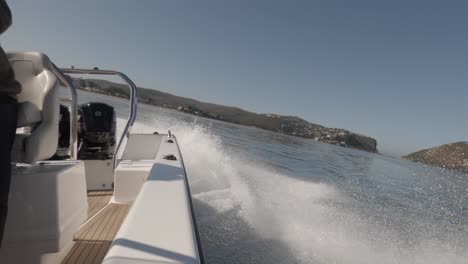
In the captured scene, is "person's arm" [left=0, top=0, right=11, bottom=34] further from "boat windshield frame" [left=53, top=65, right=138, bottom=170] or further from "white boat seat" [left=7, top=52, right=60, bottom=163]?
"boat windshield frame" [left=53, top=65, right=138, bottom=170]

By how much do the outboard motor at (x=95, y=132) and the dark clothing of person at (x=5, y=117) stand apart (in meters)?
2.65

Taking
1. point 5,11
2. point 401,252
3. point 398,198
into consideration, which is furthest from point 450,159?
point 5,11

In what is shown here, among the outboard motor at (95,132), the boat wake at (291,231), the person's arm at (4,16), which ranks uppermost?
the person's arm at (4,16)

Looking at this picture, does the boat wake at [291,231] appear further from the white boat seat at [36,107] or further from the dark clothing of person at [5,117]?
the dark clothing of person at [5,117]

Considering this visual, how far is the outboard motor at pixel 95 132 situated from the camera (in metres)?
3.88

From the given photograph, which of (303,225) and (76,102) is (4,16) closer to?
(76,102)

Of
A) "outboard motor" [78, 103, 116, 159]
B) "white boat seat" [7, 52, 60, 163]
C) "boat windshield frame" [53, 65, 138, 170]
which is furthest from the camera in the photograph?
"outboard motor" [78, 103, 116, 159]

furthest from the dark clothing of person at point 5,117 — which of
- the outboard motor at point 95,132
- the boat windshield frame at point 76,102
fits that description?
the outboard motor at point 95,132

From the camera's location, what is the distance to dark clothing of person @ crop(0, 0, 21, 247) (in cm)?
125

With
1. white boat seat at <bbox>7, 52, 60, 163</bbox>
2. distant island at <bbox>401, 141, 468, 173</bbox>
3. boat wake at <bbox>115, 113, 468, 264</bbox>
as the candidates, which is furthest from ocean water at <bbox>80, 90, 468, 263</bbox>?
distant island at <bbox>401, 141, 468, 173</bbox>

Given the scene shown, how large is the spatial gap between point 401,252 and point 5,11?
615 cm

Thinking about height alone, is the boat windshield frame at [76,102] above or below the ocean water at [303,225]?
above

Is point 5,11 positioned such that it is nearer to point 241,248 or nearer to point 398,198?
point 241,248

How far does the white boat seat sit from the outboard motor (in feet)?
6.96
